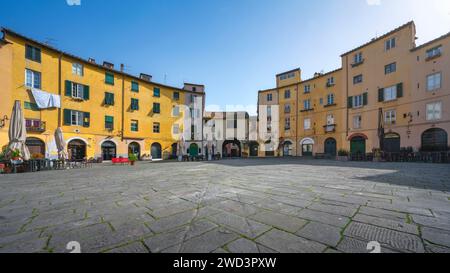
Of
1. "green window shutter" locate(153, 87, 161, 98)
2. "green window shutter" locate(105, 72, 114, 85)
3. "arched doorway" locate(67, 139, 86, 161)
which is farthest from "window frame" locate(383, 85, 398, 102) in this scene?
"arched doorway" locate(67, 139, 86, 161)

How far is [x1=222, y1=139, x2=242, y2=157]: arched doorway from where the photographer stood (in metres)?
32.8

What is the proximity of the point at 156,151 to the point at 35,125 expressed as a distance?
1170 centimetres

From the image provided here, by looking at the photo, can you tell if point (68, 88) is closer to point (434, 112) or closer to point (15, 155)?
point (15, 155)

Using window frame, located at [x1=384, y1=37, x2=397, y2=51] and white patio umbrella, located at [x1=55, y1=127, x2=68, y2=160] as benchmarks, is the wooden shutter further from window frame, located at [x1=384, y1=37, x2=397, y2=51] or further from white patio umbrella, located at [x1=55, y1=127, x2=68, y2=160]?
white patio umbrella, located at [x1=55, y1=127, x2=68, y2=160]

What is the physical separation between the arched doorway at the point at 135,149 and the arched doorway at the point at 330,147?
23757 mm

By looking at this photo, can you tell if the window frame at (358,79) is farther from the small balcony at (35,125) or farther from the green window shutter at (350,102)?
the small balcony at (35,125)

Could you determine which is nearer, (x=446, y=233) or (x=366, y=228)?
(x=446, y=233)

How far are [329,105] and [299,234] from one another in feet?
81.0

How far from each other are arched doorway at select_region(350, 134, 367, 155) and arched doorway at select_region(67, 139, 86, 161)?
28.6 metres

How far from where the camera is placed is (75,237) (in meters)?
2.14

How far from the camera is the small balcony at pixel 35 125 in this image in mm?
14769

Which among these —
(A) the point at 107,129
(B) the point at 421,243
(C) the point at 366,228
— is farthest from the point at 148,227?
(A) the point at 107,129

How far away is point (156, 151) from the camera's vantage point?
2412cm

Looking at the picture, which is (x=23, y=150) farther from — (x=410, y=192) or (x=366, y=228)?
(x=410, y=192)
